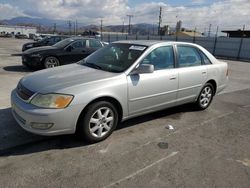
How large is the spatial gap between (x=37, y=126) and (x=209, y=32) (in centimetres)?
4178

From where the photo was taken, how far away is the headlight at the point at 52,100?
133 inches

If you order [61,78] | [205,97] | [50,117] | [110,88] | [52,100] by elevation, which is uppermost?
[61,78]

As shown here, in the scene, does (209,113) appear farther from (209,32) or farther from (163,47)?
(209,32)

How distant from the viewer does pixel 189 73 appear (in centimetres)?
502

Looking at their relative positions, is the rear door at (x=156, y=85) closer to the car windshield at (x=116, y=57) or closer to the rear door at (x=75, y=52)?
the car windshield at (x=116, y=57)

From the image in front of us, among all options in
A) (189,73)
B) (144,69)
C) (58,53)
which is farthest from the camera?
(58,53)

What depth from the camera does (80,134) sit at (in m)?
3.71

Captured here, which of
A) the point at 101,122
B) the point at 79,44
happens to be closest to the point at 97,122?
the point at 101,122

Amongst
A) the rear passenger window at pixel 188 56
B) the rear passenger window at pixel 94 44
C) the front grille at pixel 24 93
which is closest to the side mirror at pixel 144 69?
the rear passenger window at pixel 188 56

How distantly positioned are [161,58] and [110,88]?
1374 millimetres

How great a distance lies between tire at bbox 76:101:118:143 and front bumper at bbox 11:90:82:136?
14cm

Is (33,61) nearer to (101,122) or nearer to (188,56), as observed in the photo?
(188,56)

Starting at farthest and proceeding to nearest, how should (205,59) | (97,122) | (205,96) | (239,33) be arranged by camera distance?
1. (239,33)
2. (205,96)
3. (205,59)
4. (97,122)

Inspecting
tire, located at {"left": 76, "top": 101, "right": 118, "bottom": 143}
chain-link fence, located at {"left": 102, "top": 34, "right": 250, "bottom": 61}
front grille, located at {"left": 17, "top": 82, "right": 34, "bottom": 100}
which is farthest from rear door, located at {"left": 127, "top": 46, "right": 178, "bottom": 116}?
chain-link fence, located at {"left": 102, "top": 34, "right": 250, "bottom": 61}
